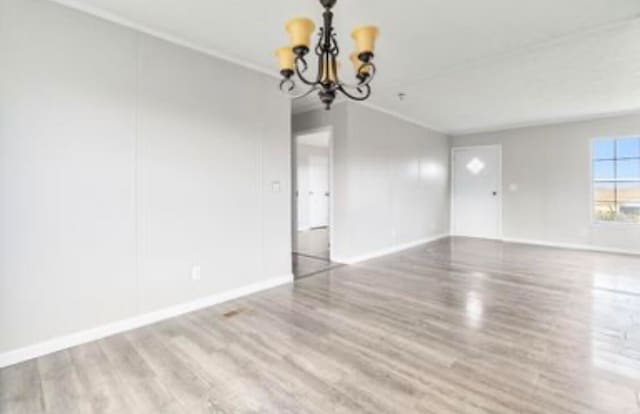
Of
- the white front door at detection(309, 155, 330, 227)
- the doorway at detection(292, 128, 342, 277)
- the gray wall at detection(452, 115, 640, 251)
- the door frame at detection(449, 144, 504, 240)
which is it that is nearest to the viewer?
the gray wall at detection(452, 115, 640, 251)

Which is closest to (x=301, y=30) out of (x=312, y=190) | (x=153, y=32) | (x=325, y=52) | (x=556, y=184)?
(x=325, y=52)

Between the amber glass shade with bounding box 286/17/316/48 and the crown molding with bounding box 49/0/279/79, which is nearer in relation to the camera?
the amber glass shade with bounding box 286/17/316/48

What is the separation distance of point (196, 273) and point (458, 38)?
328cm

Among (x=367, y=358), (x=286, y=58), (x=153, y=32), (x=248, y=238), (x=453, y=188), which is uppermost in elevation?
(x=153, y=32)

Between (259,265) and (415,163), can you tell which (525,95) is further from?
(259,265)

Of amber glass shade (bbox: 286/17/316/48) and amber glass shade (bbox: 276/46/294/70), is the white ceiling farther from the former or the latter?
amber glass shade (bbox: 286/17/316/48)

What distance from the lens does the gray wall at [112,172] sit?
6.96ft

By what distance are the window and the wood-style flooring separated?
2.93 metres

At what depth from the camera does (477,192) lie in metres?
7.32

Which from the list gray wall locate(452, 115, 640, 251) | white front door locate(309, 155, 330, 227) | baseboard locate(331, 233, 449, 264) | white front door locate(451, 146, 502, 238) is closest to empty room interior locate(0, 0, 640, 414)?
baseboard locate(331, 233, 449, 264)

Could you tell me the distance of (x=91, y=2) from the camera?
2316 mm

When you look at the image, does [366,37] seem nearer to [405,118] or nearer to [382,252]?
[382,252]

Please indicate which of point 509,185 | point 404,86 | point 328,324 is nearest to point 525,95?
point 404,86

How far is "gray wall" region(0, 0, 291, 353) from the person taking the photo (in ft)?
6.96
